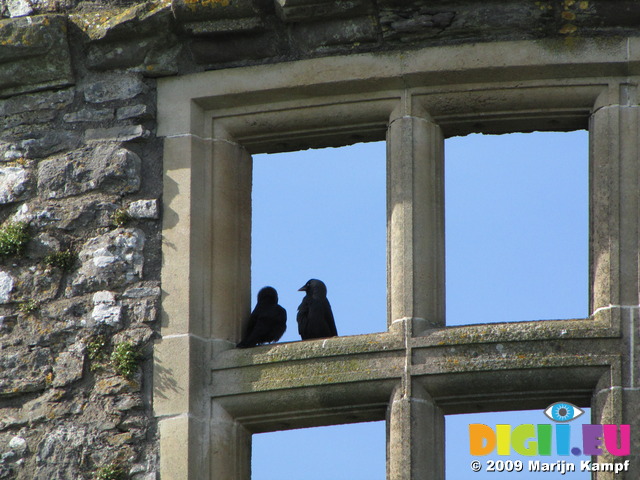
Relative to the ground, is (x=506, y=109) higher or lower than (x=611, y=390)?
higher

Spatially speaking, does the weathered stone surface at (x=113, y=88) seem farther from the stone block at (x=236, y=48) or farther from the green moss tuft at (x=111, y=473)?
the green moss tuft at (x=111, y=473)

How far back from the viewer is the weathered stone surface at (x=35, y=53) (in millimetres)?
10250

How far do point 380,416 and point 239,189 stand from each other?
1.45m

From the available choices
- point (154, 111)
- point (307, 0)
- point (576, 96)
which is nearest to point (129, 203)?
point (154, 111)

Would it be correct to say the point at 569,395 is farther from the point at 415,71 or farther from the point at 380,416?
the point at 415,71

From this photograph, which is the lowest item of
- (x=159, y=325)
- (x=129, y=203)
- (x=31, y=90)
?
(x=159, y=325)

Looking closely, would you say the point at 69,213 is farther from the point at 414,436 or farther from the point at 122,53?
the point at 414,436

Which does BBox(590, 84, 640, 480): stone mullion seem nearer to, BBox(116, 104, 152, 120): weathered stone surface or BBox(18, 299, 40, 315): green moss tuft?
BBox(116, 104, 152, 120): weathered stone surface

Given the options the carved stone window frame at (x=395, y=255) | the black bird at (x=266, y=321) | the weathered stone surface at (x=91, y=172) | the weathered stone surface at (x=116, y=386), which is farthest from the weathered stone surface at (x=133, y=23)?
the weathered stone surface at (x=116, y=386)

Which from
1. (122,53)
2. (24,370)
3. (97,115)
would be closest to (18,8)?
(122,53)

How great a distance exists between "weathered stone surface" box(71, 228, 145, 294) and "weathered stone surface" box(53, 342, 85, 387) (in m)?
0.31

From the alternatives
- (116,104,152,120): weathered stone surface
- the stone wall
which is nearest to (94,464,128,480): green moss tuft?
the stone wall

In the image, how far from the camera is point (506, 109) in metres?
9.94

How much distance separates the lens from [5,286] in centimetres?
995
